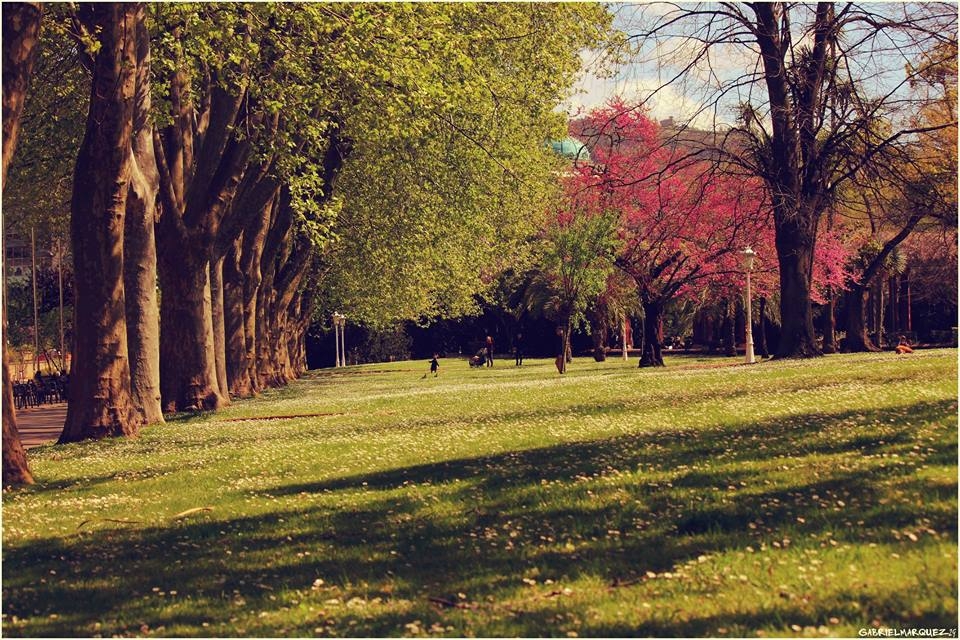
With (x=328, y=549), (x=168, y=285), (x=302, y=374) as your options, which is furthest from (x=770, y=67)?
(x=302, y=374)

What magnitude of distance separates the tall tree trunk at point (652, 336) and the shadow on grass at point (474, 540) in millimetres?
38347

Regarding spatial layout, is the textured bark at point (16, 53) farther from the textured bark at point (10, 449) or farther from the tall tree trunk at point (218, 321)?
the tall tree trunk at point (218, 321)

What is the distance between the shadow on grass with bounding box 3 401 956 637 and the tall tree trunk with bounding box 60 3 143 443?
32.0 ft

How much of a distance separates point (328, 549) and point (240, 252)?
89.8 ft

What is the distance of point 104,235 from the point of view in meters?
20.2

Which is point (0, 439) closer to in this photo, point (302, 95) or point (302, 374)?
point (302, 95)

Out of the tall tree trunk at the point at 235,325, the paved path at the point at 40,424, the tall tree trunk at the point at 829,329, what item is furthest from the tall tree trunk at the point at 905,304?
the paved path at the point at 40,424

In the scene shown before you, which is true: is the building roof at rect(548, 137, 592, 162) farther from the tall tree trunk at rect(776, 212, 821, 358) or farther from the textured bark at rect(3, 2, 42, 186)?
the textured bark at rect(3, 2, 42, 186)

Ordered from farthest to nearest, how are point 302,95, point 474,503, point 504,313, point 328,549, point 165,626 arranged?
point 504,313 < point 302,95 < point 474,503 < point 328,549 < point 165,626

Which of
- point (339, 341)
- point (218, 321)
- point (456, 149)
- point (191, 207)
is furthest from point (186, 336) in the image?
point (339, 341)

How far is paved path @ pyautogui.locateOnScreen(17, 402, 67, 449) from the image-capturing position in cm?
2778

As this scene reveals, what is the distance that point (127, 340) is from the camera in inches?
901

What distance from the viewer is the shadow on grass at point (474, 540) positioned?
7.04 meters

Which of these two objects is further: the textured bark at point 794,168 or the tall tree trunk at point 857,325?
the tall tree trunk at point 857,325
